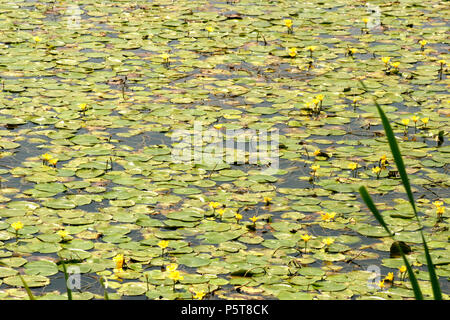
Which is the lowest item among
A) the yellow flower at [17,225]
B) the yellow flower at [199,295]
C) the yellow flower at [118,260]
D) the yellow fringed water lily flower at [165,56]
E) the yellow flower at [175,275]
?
the yellow flower at [199,295]

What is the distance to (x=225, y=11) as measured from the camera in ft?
24.1

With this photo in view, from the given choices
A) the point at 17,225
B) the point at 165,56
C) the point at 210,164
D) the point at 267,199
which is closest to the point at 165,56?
the point at 165,56

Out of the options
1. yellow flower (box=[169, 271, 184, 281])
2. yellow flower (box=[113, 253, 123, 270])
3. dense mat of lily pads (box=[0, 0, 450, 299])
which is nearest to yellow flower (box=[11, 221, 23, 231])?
dense mat of lily pads (box=[0, 0, 450, 299])

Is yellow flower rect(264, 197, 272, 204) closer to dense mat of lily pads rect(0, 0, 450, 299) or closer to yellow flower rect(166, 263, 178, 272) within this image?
dense mat of lily pads rect(0, 0, 450, 299)

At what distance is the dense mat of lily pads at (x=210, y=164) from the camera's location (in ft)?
11.2

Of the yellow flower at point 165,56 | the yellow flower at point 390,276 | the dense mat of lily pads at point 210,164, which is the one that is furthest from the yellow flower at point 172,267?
the yellow flower at point 165,56

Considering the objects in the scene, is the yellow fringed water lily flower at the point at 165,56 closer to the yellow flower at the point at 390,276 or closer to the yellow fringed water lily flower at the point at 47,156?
the yellow fringed water lily flower at the point at 47,156

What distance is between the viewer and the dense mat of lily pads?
11.2ft

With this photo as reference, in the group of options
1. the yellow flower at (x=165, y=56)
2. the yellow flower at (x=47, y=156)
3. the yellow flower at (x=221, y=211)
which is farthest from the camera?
the yellow flower at (x=165, y=56)

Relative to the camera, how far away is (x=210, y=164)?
4.41 m
